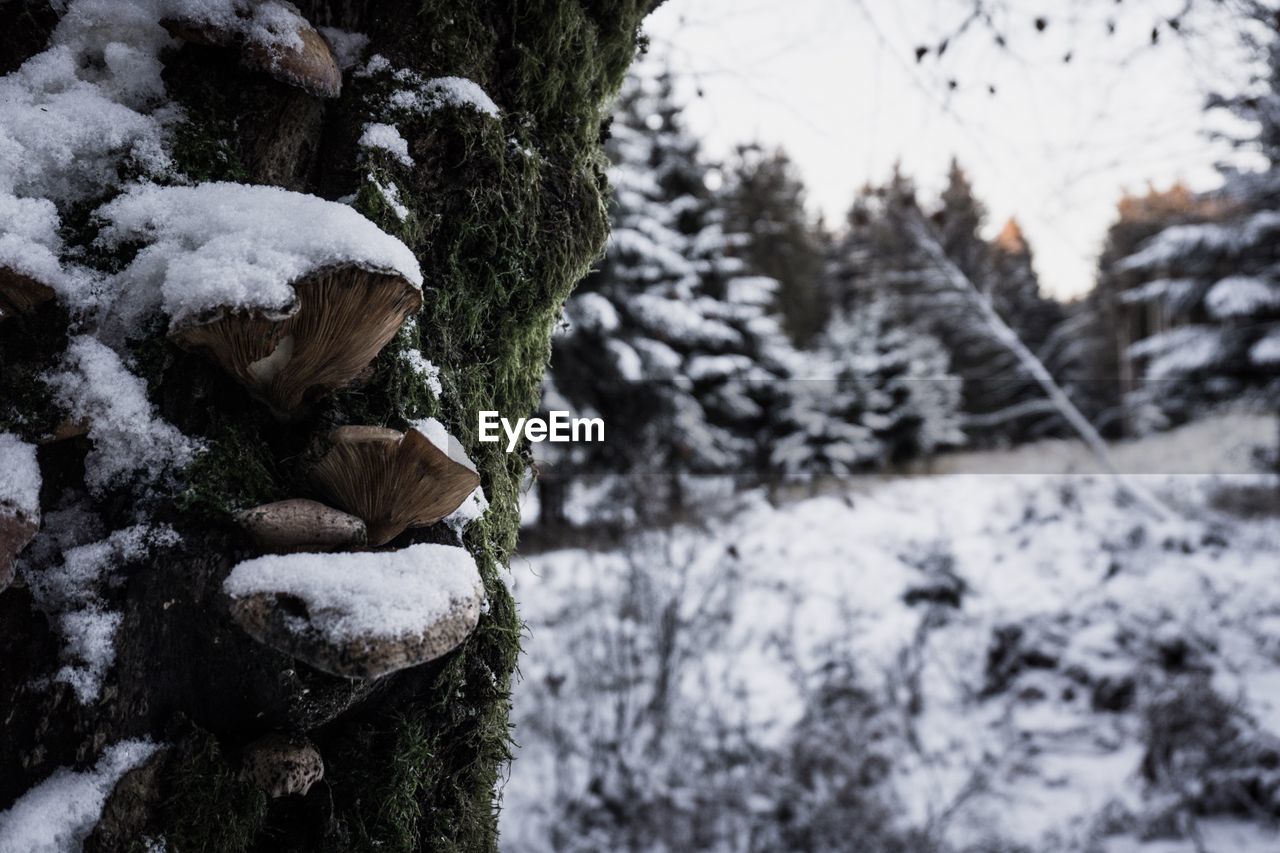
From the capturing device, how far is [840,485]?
575 inches

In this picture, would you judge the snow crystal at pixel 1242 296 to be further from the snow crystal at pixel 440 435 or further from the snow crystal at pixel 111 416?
the snow crystal at pixel 111 416

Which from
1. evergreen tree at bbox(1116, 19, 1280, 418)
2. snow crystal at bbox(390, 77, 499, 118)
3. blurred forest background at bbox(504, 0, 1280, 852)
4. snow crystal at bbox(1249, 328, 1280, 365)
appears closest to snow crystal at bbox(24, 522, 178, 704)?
snow crystal at bbox(390, 77, 499, 118)

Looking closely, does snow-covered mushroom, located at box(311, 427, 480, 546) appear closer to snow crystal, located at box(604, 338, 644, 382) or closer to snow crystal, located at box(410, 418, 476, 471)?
snow crystal, located at box(410, 418, 476, 471)

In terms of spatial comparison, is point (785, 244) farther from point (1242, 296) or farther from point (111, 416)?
point (111, 416)

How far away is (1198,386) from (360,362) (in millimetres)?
18207

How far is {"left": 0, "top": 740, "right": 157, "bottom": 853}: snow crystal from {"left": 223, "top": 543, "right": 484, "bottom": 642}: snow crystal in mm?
193

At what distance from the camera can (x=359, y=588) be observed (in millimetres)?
744

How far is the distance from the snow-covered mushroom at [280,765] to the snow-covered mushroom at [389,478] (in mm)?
231

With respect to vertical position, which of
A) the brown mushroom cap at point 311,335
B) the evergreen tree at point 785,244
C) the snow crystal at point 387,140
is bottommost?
the brown mushroom cap at point 311,335

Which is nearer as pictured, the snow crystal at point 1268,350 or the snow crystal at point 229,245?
the snow crystal at point 229,245

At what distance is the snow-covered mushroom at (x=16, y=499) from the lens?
69 centimetres

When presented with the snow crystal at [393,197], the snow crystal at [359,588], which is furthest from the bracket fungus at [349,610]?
the snow crystal at [393,197]

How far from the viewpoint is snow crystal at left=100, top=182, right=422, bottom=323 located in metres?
0.75

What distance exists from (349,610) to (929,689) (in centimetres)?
646
